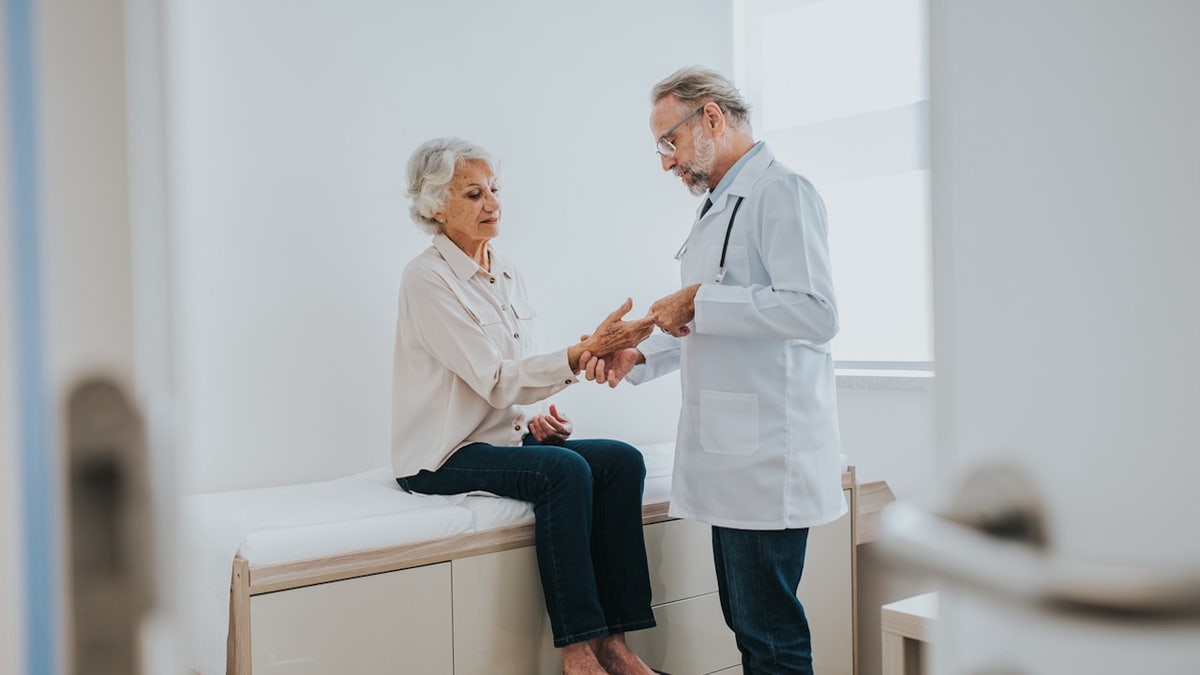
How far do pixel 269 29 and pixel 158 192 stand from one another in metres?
2.42

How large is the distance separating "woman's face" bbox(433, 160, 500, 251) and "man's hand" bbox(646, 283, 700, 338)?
0.65 m

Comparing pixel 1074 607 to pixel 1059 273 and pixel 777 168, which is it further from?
pixel 777 168

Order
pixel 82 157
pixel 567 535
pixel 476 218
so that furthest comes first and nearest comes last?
pixel 476 218 → pixel 567 535 → pixel 82 157

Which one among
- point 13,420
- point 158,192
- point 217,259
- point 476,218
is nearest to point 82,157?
point 158,192

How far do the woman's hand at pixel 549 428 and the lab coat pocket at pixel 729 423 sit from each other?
65 cm

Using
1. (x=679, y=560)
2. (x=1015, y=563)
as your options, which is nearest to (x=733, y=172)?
(x=679, y=560)

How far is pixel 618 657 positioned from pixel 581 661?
12 centimetres

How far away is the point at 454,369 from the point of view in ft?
7.55

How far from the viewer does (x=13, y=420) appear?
510mm

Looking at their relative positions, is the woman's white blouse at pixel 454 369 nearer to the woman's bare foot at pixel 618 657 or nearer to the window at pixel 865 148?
the woman's bare foot at pixel 618 657

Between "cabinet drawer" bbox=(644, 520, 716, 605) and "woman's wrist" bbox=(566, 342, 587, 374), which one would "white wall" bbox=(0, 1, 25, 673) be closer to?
"woman's wrist" bbox=(566, 342, 587, 374)

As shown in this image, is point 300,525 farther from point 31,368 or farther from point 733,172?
point 31,368

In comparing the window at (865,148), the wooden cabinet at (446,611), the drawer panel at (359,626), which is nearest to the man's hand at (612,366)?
the wooden cabinet at (446,611)

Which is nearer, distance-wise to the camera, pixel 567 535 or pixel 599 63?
pixel 567 535
